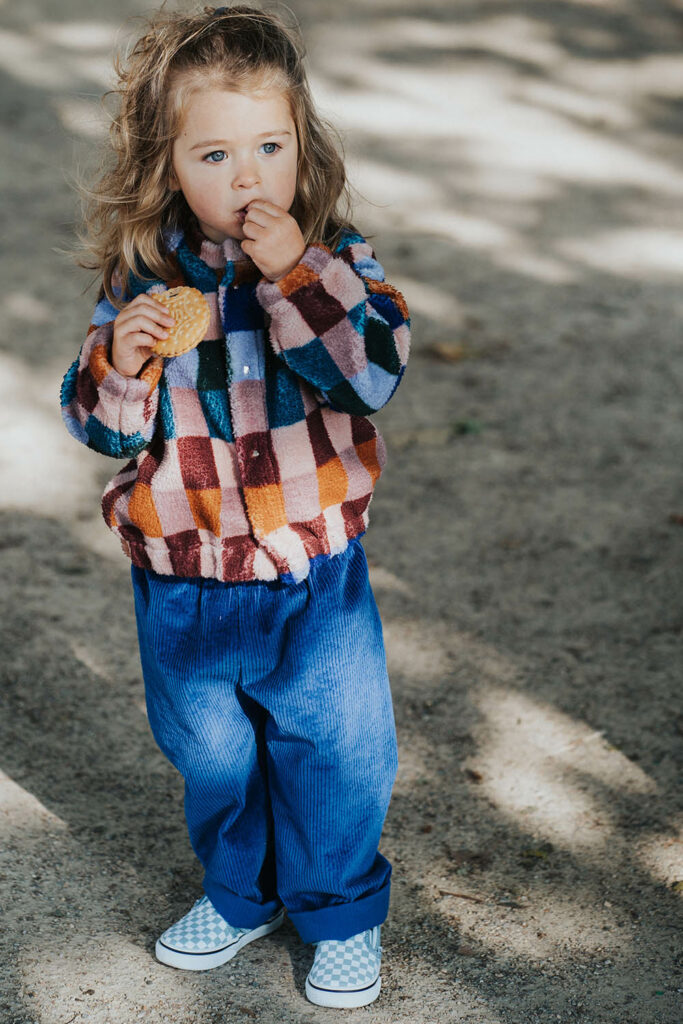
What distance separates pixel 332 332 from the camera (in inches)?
68.2

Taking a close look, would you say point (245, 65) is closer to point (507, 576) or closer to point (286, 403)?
point (286, 403)

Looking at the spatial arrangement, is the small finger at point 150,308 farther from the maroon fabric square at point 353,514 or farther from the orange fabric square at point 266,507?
the maroon fabric square at point 353,514

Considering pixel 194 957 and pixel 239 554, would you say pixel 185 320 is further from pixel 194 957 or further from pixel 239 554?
pixel 194 957

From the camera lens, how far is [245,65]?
1782mm

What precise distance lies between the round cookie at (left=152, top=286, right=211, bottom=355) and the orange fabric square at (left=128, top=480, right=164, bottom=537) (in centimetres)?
23

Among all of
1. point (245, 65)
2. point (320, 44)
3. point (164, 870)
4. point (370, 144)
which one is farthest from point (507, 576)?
point (320, 44)

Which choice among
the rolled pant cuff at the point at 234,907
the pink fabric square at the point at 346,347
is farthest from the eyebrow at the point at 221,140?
the rolled pant cuff at the point at 234,907

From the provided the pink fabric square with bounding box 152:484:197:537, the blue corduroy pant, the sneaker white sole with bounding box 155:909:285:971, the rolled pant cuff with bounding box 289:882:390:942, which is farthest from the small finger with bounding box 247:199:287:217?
the sneaker white sole with bounding box 155:909:285:971

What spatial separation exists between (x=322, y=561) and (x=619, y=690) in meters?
1.27

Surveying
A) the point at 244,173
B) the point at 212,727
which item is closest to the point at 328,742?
the point at 212,727

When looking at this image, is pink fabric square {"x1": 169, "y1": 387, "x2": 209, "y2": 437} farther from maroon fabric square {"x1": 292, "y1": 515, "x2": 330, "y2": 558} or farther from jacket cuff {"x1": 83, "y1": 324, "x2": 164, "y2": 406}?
maroon fabric square {"x1": 292, "y1": 515, "x2": 330, "y2": 558}

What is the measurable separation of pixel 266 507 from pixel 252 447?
0.10 metres

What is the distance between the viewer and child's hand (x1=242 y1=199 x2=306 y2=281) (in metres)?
1.73

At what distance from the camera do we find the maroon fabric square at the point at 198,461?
6.08 ft
